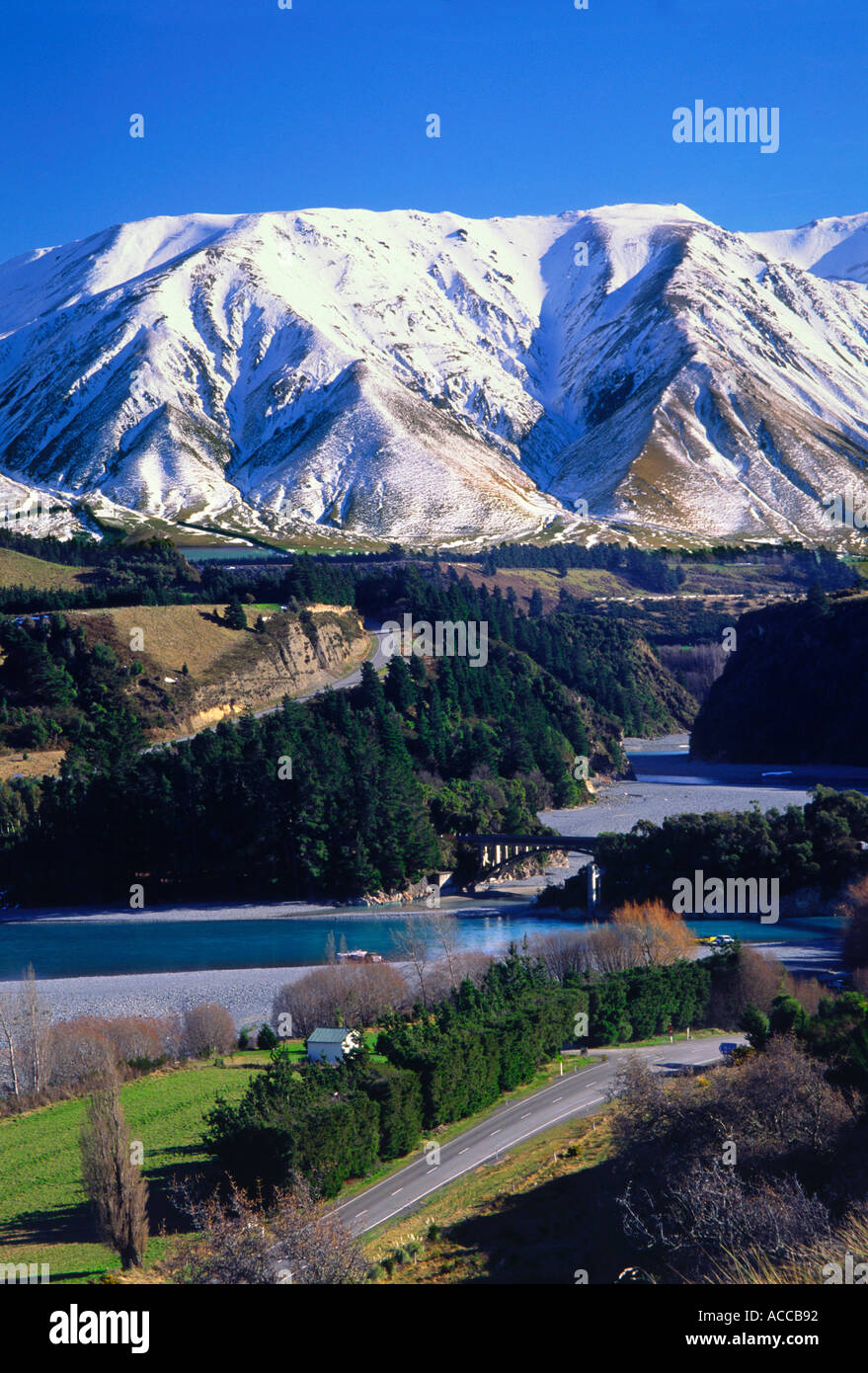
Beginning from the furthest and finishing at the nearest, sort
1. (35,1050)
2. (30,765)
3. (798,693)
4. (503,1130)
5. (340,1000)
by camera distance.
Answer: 1. (798,693)
2. (30,765)
3. (340,1000)
4. (35,1050)
5. (503,1130)

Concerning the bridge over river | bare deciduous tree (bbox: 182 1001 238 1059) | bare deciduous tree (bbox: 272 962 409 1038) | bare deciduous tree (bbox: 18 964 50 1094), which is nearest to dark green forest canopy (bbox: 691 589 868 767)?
the bridge over river

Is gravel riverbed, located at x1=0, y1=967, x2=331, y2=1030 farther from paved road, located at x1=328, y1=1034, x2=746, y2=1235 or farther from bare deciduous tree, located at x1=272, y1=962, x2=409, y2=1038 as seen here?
paved road, located at x1=328, y1=1034, x2=746, y2=1235

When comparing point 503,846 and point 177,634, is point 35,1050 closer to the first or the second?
point 503,846

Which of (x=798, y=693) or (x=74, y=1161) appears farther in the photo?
(x=798, y=693)

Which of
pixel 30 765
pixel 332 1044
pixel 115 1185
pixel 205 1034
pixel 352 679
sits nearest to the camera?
pixel 115 1185

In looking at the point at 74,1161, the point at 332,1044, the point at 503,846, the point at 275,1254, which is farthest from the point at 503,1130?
the point at 503,846

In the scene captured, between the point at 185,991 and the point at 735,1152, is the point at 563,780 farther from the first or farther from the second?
the point at 735,1152
